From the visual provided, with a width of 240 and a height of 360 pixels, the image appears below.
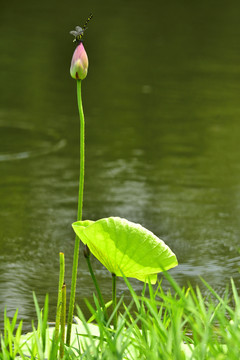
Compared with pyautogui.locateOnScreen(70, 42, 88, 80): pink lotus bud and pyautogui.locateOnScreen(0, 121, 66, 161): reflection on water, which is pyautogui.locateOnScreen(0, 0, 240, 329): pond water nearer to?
pyautogui.locateOnScreen(0, 121, 66, 161): reflection on water

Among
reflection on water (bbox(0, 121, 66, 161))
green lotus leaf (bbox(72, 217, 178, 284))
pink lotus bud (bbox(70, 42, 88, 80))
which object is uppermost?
reflection on water (bbox(0, 121, 66, 161))

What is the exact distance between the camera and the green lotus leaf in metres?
1.29

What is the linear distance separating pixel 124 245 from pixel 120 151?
2330mm

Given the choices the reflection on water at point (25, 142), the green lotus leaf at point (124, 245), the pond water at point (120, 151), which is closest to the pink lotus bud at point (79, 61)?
the green lotus leaf at point (124, 245)

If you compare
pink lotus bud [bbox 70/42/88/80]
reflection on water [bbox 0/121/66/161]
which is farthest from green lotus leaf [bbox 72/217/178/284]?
reflection on water [bbox 0/121/66/161]

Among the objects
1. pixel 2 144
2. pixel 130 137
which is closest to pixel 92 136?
pixel 130 137

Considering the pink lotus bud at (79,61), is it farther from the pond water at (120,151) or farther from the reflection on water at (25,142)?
the reflection on water at (25,142)

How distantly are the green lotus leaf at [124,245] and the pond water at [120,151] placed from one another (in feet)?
2.05

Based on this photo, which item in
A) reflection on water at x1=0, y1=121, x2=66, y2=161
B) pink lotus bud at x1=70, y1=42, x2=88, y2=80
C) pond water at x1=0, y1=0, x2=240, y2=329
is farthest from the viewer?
reflection on water at x1=0, y1=121, x2=66, y2=161

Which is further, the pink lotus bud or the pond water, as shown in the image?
the pond water

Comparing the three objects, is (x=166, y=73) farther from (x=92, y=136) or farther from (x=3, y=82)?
(x=92, y=136)

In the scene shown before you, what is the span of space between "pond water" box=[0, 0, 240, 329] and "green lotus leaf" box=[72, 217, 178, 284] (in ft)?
2.05

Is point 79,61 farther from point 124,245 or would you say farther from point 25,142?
point 25,142

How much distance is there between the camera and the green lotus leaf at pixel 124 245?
129 cm
